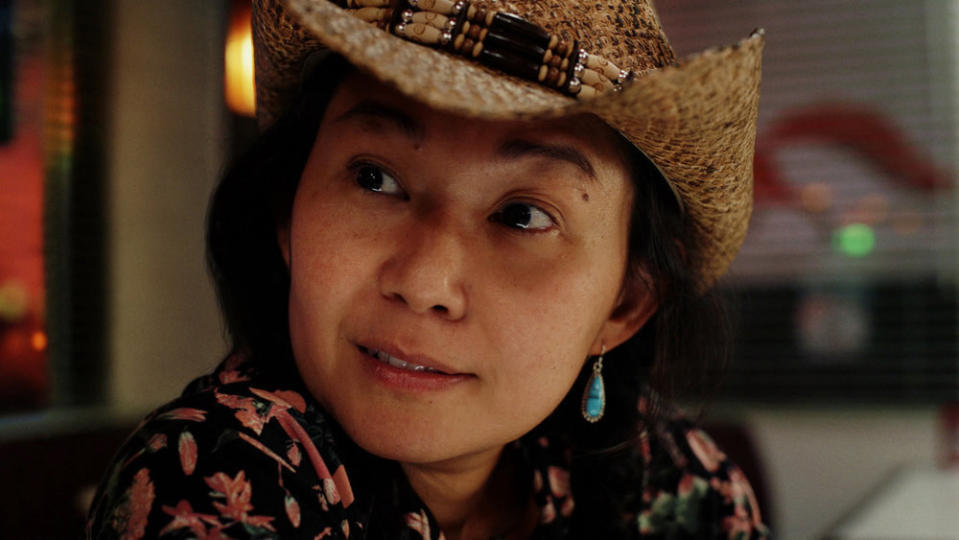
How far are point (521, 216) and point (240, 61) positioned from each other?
1.66 m

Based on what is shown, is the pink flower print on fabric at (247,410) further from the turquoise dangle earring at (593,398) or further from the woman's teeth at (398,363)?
the turquoise dangle earring at (593,398)

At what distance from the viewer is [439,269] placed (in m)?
0.73

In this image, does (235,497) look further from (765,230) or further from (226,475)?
(765,230)

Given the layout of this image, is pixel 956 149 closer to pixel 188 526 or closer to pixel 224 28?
pixel 224 28

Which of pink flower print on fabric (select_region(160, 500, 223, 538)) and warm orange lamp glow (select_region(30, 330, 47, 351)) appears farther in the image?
warm orange lamp glow (select_region(30, 330, 47, 351))

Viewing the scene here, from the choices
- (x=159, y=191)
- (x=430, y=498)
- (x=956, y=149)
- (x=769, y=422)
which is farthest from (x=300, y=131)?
(x=956, y=149)

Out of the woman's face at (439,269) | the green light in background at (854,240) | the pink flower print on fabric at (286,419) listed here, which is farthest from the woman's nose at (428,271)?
the green light in background at (854,240)

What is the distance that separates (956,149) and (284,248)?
2432 mm

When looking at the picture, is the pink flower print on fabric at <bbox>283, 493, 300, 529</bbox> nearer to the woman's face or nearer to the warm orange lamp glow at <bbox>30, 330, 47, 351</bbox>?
the woman's face

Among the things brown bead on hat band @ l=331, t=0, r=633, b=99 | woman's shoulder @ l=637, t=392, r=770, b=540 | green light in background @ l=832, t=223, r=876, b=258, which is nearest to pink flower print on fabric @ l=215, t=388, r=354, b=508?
brown bead on hat band @ l=331, t=0, r=633, b=99

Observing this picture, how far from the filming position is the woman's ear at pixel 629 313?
3.25ft

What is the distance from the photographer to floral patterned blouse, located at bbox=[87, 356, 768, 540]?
2.02ft

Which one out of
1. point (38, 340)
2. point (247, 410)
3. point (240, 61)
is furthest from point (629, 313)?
point (38, 340)

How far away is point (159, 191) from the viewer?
8.13ft
